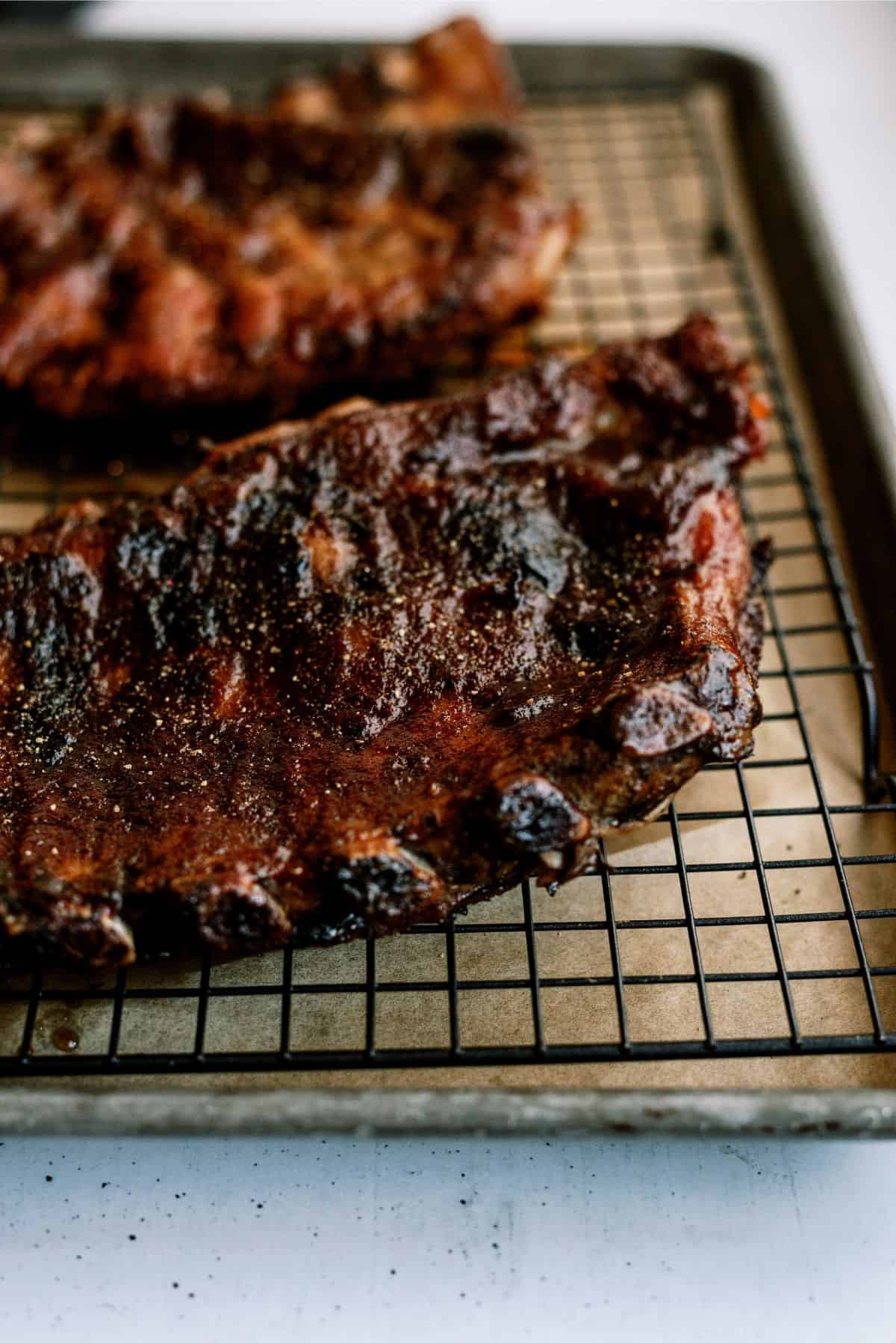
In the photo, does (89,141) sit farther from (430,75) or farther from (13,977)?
(13,977)

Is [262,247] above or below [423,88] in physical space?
below

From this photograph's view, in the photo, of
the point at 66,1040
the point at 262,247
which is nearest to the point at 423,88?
the point at 262,247

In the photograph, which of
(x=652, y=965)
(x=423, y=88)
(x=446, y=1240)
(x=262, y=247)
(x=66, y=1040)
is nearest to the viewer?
(x=446, y=1240)

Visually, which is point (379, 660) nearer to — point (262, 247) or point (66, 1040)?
point (66, 1040)

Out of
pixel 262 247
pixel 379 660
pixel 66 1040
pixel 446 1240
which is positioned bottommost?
pixel 446 1240

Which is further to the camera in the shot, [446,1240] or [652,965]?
[652,965]

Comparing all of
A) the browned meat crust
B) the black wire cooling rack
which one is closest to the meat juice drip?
the black wire cooling rack

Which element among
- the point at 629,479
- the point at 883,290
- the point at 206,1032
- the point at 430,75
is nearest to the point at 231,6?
the point at 430,75

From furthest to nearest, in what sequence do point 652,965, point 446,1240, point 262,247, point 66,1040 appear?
point 262,247 < point 652,965 < point 66,1040 < point 446,1240
